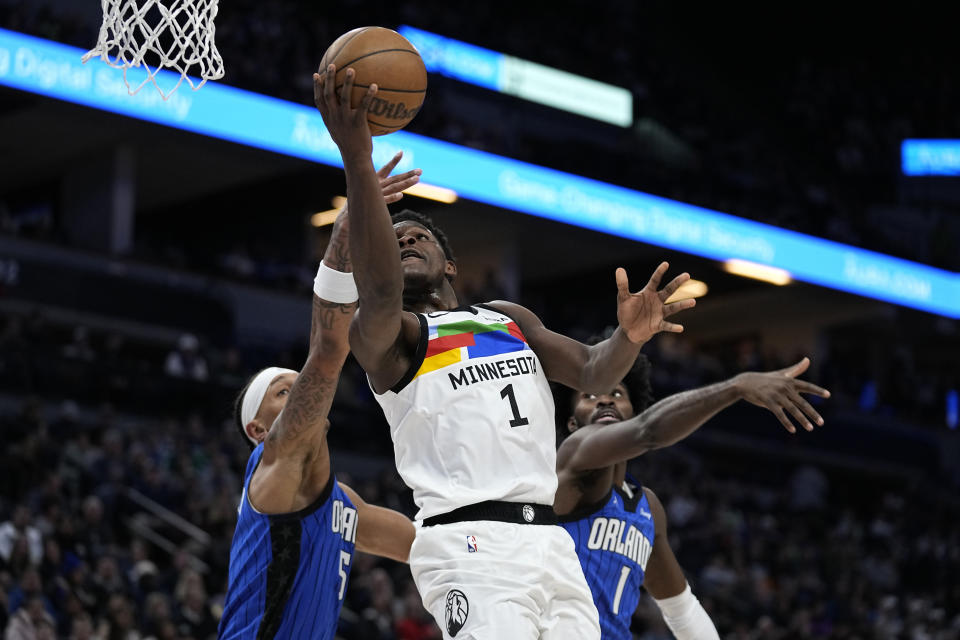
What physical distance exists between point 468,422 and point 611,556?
1945 mm

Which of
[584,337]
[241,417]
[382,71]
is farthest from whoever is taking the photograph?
[584,337]

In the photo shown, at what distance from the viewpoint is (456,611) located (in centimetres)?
397

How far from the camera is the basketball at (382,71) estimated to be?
4016mm

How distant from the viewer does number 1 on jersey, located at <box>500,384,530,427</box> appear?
13.7ft

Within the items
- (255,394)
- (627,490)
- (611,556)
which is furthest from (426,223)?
(627,490)

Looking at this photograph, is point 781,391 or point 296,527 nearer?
point 781,391

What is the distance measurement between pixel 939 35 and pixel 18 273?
83.5ft

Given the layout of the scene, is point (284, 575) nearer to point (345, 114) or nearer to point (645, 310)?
point (645, 310)

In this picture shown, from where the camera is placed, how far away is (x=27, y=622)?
29.2 feet

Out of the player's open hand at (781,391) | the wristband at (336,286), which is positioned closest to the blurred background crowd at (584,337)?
the wristband at (336,286)

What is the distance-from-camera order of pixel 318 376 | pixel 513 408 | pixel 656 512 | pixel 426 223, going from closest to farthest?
1. pixel 513 408
2. pixel 318 376
3. pixel 426 223
4. pixel 656 512

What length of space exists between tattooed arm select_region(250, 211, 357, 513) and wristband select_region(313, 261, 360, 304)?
18 mm

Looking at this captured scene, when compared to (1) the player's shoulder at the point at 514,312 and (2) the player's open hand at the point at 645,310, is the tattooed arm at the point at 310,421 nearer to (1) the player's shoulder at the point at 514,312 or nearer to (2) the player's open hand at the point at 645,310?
(1) the player's shoulder at the point at 514,312

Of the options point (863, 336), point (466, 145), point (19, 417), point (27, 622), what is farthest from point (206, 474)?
point (863, 336)
